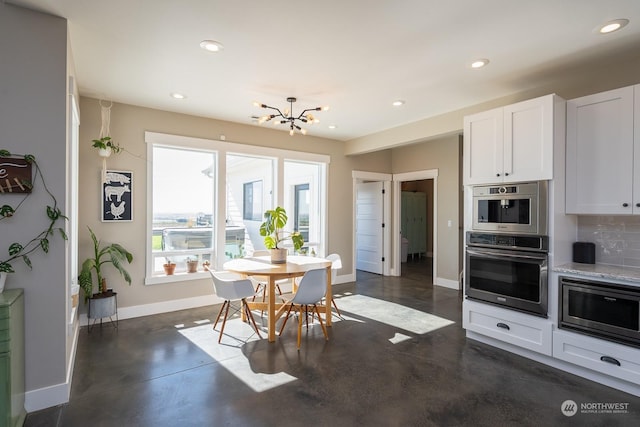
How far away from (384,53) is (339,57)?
1.30 feet

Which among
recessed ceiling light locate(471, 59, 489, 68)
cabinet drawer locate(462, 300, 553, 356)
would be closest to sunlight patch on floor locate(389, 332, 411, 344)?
cabinet drawer locate(462, 300, 553, 356)

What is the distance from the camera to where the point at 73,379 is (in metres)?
2.68

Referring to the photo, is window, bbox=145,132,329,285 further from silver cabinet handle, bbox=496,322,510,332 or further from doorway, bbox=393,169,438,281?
silver cabinet handle, bbox=496,322,510,332

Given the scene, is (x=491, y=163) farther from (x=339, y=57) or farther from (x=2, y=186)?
(x=2, y=186)

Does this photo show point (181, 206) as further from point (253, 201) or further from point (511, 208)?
point (511, 208)

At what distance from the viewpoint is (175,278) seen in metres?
4.55

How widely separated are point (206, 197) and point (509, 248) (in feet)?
13.0

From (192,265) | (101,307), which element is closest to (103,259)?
(101,307)

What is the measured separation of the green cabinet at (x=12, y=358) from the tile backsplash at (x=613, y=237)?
4.56m

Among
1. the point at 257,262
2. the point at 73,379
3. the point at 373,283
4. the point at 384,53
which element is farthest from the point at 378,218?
the point at 73,379

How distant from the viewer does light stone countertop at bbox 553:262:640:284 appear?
251 centimetres

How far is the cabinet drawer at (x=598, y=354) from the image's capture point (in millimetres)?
2457

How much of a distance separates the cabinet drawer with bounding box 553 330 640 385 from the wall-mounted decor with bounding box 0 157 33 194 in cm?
428

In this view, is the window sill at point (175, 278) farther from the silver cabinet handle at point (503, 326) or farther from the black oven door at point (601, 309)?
the black oven door at point (601, 309)
